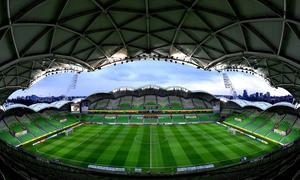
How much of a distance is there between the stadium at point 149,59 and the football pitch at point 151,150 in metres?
0.19

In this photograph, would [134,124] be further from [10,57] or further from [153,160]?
[10,57]

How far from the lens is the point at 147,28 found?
51.2 ft

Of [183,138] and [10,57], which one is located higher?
[10,57]

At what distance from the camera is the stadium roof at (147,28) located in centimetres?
1055

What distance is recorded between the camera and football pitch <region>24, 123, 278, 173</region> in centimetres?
2914

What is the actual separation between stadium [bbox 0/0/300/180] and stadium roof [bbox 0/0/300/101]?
0.07 meters

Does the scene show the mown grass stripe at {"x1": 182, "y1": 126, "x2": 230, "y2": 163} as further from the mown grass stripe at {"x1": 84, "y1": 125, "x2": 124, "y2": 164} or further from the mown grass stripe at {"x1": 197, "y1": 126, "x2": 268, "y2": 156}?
the mown grass stripe at {"x1": 84, "y1": 125, "x2": 124, "y2": 164}

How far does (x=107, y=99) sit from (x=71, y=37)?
75.4 meters

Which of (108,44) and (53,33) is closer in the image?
(53,33)

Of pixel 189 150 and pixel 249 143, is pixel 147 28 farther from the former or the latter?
pixel 249 143

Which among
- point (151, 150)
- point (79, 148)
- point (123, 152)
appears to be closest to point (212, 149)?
point (151, 150)

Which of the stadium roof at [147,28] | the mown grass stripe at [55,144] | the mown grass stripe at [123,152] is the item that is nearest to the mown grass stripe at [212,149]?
the mown grass stripe at [123,152]

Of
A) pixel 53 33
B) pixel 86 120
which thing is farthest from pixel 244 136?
pixel 86 120

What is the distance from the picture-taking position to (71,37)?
1541 cm
